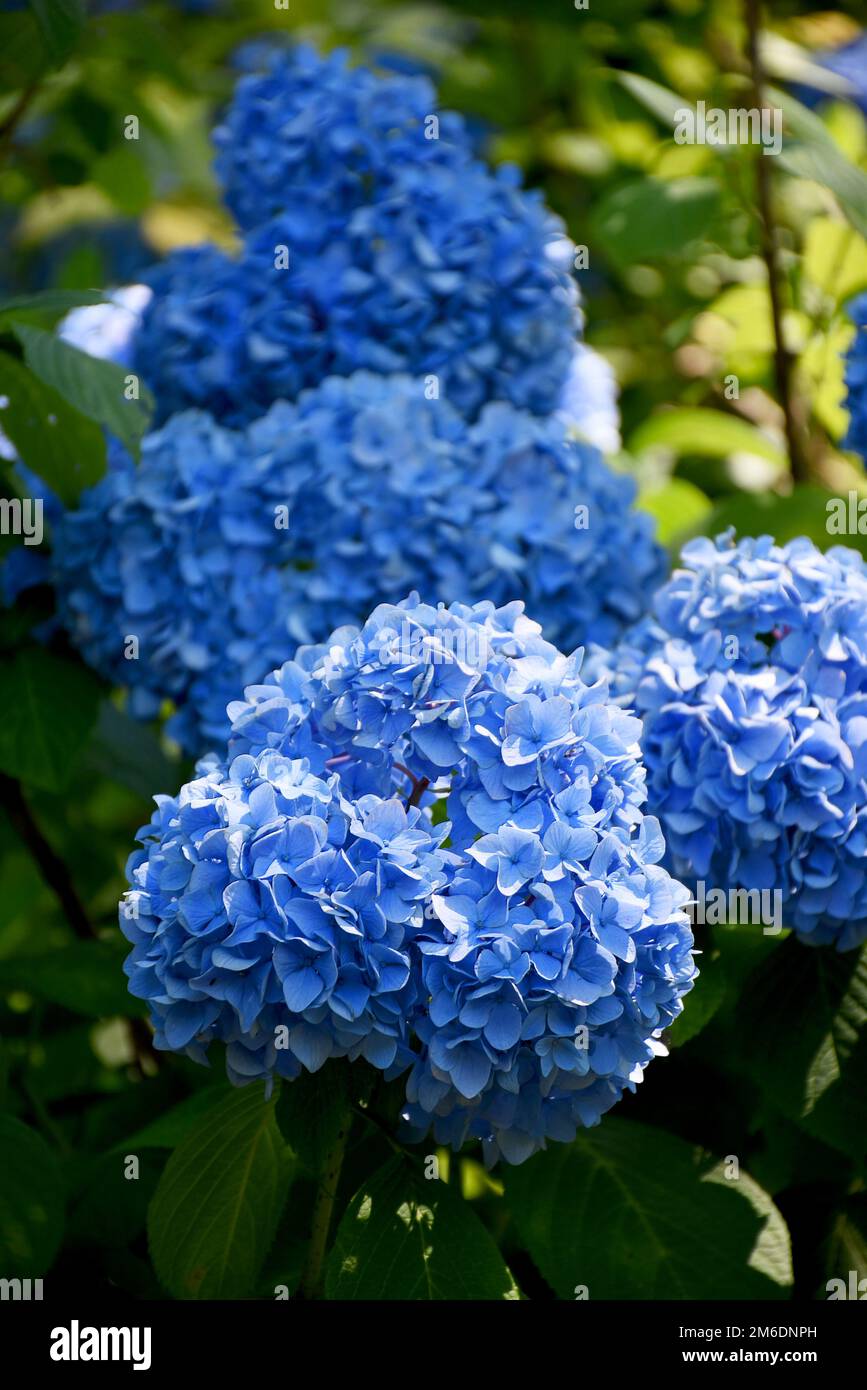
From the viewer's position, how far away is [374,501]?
1.83 metres

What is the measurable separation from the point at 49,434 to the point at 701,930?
0.95m

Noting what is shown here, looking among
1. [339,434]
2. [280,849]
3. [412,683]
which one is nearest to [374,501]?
[339,434]

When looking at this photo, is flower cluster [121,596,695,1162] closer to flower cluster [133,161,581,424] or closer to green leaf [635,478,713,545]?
flower cluster [133,161,581,424]

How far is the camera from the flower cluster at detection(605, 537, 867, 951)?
4.67 feet

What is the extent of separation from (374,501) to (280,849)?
0.71 metres

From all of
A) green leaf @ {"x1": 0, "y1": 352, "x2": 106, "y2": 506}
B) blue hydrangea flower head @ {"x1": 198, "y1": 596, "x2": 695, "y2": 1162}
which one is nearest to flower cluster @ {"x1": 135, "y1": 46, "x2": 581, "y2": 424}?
green leaf @ {"x1": 0, "y1": 352, "x2": 106, "y2": 506}

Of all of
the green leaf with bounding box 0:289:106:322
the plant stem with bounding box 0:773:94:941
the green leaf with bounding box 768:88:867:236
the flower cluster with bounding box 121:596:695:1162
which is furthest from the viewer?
the plant stem with bounding box 0:773:94:941

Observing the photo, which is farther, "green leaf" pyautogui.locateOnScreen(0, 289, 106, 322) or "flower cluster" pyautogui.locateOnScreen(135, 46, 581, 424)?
"flower cluster" pyautogui.locateOnScreen(135, 46, 581, 424)

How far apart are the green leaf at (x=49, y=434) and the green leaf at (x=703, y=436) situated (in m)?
0.98

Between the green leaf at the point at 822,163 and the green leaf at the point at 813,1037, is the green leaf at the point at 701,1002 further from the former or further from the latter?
the green leaf at the point at 822,163

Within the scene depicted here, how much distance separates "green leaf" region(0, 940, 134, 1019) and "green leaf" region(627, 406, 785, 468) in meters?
1.21
